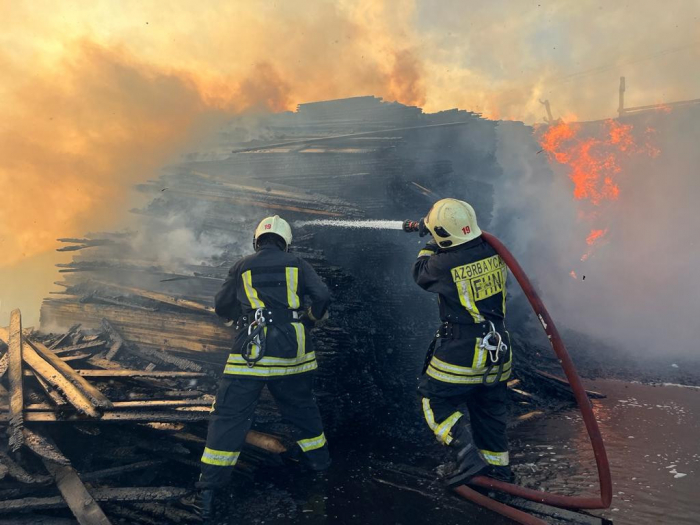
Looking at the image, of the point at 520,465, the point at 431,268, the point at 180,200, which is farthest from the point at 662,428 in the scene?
the point at 180,200

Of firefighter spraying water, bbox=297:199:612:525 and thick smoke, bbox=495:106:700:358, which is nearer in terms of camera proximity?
firefighter spraying water, bbox=297:199:612:525

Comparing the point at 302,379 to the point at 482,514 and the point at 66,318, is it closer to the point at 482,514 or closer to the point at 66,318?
the point at 482,514

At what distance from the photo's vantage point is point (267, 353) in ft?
12.1

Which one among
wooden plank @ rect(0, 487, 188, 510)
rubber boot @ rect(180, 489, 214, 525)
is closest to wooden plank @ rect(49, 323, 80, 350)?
wooden plank @ rect(0, 487, 188, 510)

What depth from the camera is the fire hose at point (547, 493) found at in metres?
2.96

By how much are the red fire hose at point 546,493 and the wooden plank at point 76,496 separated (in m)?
2.67

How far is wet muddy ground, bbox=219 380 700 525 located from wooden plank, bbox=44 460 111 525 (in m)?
0.87

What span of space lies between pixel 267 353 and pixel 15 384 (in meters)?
2.62

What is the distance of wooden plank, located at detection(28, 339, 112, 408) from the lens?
3971 millimetres

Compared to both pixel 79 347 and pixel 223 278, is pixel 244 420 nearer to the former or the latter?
pixel 223 278

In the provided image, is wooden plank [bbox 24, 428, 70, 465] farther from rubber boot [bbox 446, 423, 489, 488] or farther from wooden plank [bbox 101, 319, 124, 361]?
rubber boot [bbox 446, 423, 489, 488]

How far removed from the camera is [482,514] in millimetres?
3254

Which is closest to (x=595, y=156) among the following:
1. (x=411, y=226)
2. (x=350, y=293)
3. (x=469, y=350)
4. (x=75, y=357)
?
(x=350, y=293)

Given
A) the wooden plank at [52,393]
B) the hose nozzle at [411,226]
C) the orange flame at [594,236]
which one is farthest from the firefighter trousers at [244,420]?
the orange flame at [594,236]
